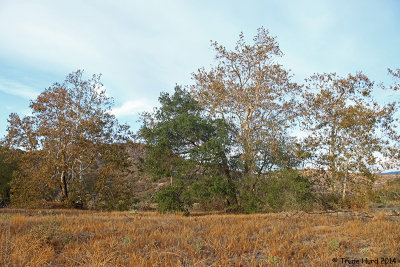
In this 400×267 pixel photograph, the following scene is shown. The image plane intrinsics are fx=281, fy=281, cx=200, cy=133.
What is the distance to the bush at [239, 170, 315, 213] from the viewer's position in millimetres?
15298

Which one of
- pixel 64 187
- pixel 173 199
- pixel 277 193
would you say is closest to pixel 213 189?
pixel 173 199

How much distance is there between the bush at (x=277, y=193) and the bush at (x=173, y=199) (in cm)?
346

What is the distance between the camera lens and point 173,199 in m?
16.9

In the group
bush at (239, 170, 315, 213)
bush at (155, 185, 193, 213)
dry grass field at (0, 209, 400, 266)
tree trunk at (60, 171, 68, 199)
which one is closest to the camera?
dry grass field at (0, 209, 400, 266)

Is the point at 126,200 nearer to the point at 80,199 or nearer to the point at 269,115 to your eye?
the point at 80,199

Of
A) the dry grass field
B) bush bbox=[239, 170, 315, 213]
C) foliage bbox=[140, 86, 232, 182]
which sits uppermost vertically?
foliage bbox=[140, 86, 232, 182]

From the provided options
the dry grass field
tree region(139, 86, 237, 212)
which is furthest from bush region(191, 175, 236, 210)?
the dry grass field

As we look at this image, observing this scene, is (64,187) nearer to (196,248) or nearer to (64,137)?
(64,137)

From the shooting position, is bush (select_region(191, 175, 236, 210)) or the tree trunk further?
the tree trunk

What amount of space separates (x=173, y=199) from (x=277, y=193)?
6.13 meters

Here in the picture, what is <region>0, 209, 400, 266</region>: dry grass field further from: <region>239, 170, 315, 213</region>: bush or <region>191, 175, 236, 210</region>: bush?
<region>191, 175, 236, 210</region>: bush

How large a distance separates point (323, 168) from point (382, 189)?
3.31m

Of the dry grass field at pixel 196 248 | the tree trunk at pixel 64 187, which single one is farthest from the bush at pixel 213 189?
the tree trunk at pixel 64 187

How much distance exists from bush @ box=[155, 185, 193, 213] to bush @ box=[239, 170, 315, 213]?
3.46 meters
